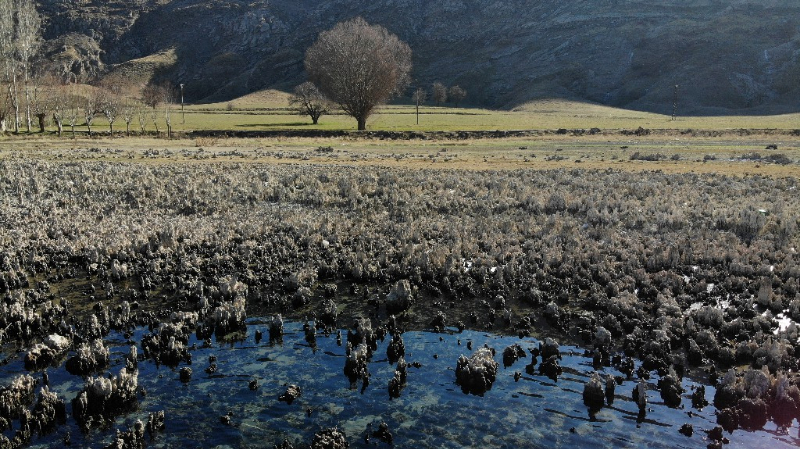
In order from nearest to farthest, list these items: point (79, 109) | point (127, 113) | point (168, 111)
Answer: point (127, 113)
point (79, 109)
point (168, 111)

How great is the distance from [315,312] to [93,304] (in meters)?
6.15

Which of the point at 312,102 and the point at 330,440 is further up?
the point at 312,102

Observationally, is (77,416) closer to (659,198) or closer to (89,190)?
(89,190)

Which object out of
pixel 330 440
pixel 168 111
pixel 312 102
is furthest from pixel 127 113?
pixel 330 440

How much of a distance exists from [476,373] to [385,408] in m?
2.02

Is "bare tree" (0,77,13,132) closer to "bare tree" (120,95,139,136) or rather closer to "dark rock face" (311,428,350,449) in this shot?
"bare tree" (120,95,139,136)

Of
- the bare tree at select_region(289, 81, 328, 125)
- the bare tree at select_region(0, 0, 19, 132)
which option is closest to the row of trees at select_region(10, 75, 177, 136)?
the bare tree at select_region(0, 0, 19, 132)

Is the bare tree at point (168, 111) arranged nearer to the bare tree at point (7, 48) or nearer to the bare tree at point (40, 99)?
the bare tree at point (40, 99)

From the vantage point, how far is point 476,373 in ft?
40.7

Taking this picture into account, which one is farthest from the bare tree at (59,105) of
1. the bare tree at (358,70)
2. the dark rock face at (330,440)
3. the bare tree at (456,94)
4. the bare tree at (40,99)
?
the bare tree at (456,94)

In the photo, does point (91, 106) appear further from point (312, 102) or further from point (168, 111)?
point (312, 102)

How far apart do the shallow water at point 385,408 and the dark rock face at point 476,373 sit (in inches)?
7.4

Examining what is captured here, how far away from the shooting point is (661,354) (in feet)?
44.1

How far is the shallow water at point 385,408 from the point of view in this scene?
10570mm
